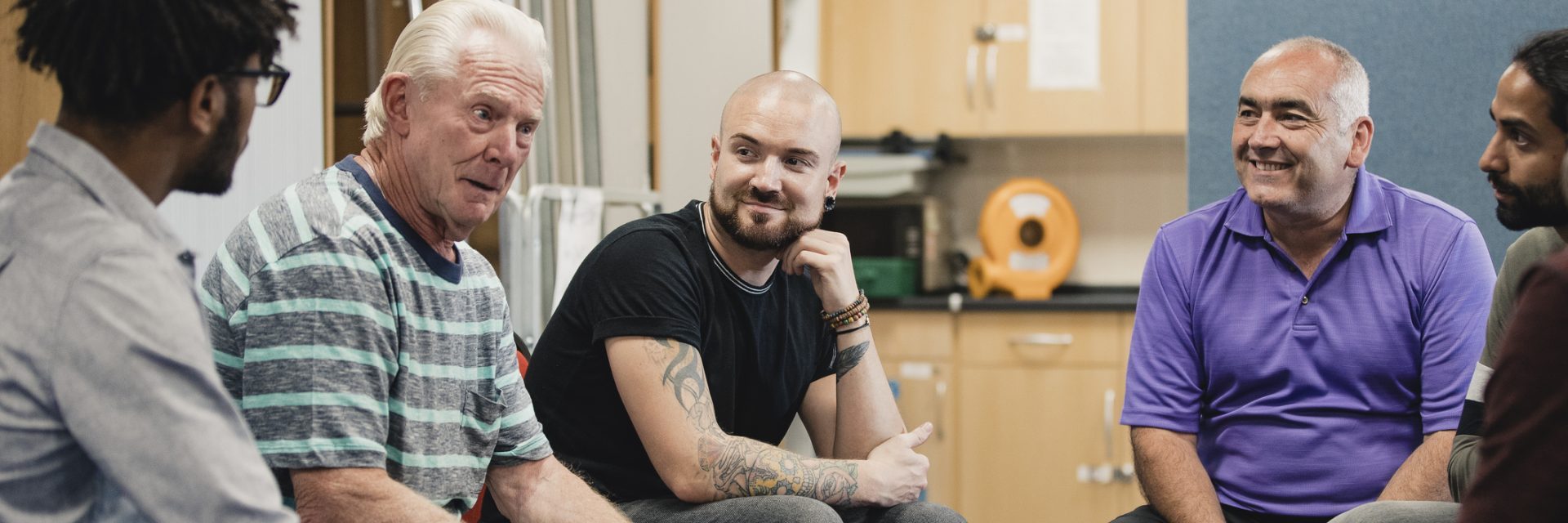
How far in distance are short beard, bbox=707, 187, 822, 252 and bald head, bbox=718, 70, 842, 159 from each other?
0.34ft

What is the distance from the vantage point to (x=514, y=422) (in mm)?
→ 1470

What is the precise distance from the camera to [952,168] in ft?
14.6

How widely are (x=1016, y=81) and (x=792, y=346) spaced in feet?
7.94

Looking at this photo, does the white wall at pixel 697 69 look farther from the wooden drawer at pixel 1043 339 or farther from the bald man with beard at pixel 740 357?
the bald man with beard at pixel 740 357

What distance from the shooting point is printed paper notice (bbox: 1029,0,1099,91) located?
4016 millimetres

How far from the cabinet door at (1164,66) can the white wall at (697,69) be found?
1.24 m

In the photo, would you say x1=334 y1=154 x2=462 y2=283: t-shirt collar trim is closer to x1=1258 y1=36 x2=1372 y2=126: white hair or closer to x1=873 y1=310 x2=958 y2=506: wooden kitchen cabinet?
x1=1258 y1=36 x2=1372 y2=126: white hair

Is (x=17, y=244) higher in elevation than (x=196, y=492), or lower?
higher

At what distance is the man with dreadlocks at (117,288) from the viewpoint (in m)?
0.82

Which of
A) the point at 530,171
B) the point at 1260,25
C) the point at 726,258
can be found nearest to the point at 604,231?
the point at 530,171

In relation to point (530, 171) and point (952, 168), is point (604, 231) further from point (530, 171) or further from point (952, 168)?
point (952, 168)

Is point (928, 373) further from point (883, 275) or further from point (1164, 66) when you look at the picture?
point (1164, 66)

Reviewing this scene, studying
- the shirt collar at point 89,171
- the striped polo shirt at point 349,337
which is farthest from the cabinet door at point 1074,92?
the shirt collar at point 89,171

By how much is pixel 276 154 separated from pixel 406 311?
908 mm
